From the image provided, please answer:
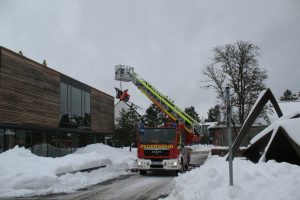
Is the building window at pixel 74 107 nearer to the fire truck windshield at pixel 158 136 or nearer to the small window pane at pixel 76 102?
the small window pane at pixel 76 102

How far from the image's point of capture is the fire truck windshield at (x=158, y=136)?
70.7 feet

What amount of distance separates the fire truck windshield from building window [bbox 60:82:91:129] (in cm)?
1167

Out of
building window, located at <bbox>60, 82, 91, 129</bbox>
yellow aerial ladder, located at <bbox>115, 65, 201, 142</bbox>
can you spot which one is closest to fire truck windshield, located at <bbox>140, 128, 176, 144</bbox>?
building window, located at <bbox>60, 82, 91, 129</bbox>

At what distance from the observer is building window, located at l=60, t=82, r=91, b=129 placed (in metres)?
32.2

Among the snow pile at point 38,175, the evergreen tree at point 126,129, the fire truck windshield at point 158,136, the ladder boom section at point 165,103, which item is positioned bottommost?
the snow pile at point 38,175

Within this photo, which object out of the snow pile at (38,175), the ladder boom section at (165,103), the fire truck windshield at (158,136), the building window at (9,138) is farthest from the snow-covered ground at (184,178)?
the ladder boom section at (165,103)

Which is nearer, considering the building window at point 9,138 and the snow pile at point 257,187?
the snow pile at point 257,187

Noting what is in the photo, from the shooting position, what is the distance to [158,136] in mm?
21750

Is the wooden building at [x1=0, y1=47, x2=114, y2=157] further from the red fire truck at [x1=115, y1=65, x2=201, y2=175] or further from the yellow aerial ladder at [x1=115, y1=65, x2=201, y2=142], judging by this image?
the red fire truck at [x1=115, y1=65, x2=201, y2=175]

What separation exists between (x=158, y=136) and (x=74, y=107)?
15.0 metres

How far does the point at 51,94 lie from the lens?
2997 cm

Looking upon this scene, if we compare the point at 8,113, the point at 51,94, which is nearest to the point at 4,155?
the point at 8,113

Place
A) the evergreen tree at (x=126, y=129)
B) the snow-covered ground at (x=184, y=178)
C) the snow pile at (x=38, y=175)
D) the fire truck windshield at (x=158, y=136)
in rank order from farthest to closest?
the evergreen tree at (x=126, y=129) → the fire truck windshield at (x=158, y=136) → the snow pile at (x=38, y=175) → the snow-covered ground at (x=184, y=178)

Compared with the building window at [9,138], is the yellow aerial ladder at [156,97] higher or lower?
higher
